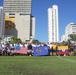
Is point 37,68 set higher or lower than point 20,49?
lower

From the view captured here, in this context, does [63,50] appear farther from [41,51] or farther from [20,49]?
[20,49]

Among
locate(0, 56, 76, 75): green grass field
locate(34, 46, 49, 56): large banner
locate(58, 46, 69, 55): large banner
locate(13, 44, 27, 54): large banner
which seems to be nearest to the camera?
locate(0, 56, 76, 75): green grass field

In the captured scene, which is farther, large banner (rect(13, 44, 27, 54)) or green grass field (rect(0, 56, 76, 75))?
large banner (rect(13, 44, 27, 54))

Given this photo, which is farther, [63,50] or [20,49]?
[63,50]

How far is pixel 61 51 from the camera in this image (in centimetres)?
3497

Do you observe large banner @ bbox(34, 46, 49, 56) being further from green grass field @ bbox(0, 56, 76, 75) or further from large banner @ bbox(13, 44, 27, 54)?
green grass field @ bbox(0, 56, 76, 75)

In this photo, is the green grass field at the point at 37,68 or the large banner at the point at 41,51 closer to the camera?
the green grass field at the point at 37,68

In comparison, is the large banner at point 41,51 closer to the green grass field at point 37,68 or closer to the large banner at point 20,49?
the large banner at point 20,49

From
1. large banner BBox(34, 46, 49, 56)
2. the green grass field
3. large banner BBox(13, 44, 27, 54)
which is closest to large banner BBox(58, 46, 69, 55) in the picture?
large banner BBox(34, 46, 49, 56)

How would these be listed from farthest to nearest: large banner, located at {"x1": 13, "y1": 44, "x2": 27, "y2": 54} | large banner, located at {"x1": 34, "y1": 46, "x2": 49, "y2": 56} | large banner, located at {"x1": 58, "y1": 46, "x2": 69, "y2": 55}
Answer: large banner, located at {"x1": 58, "y1": 46, "x2": 69, "y2": 55}
large banner, located at {"x1": 13, "y1": 44, "x2": 27, "y2": 54}
large banner, located at {"x1": 34, "y1": 46, "x2": 49, "y2": 56}

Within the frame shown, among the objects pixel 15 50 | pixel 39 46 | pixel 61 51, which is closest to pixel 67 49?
pixel 61 51

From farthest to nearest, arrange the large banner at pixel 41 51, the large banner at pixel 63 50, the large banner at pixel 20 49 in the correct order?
1. the large banner at pixel 63 50
2. the large banner at pixel 20 49
3. the large banner at pixel 41 51

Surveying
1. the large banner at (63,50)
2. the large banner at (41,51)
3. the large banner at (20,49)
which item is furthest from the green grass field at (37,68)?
the large banner at (63,50)

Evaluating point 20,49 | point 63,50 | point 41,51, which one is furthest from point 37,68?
point 63,50
